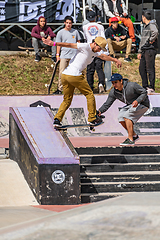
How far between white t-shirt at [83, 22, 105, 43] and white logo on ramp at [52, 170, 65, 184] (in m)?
5.23

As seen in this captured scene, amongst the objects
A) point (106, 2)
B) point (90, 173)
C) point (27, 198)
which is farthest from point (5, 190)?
point (106, 2)

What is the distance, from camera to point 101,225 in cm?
228

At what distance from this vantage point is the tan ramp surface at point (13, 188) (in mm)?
5043

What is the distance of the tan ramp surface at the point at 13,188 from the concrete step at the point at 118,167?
3.27 ft

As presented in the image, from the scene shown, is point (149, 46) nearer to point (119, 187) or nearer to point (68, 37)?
point (68, 37)

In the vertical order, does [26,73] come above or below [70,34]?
below

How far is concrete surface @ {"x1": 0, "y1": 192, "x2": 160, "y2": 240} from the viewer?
2197 mm

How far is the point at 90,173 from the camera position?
5715mm

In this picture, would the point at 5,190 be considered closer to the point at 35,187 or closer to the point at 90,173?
the point at 35,187

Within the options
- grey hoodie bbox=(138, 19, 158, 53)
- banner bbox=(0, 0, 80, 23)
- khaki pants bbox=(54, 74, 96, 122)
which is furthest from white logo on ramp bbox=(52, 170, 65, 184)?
banner bbox=(0, 0, 80, 23)

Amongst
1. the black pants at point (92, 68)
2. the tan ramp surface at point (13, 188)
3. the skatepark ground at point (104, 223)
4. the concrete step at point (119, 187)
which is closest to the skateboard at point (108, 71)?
the black pants at point (92, 68)

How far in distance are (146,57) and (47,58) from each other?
5776mm

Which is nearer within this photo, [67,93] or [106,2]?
[67,93]

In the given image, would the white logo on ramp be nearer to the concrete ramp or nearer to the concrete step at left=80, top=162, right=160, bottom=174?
the concrete ramp
